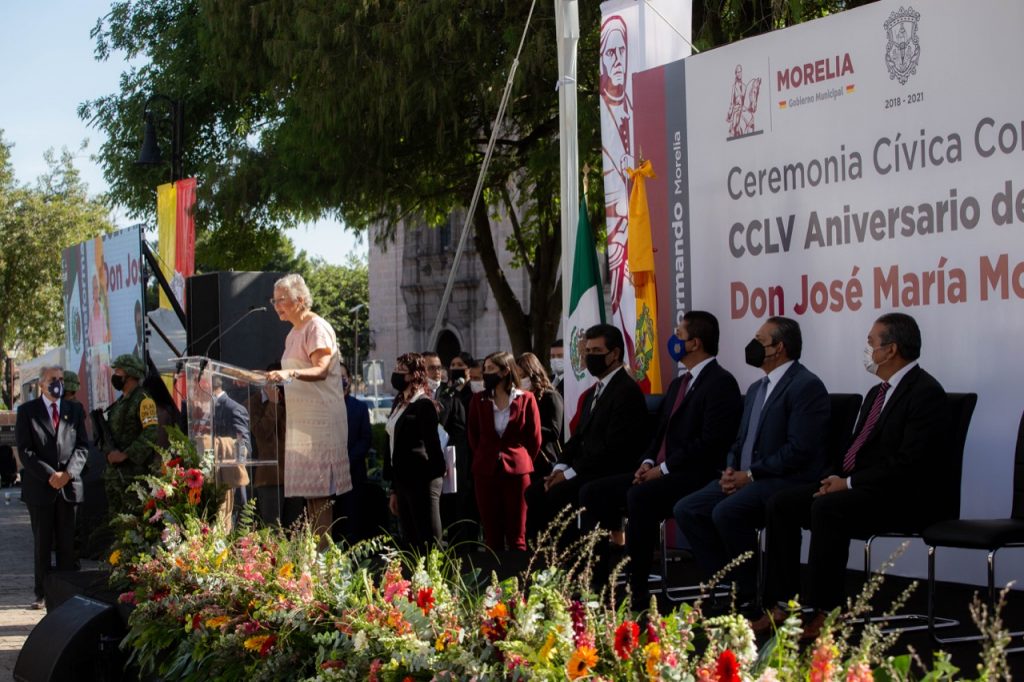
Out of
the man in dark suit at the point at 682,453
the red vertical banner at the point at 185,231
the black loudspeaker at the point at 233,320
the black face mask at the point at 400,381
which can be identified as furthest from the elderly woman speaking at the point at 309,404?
the red vertical banner at the point at 185,231

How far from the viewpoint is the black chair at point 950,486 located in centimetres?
629

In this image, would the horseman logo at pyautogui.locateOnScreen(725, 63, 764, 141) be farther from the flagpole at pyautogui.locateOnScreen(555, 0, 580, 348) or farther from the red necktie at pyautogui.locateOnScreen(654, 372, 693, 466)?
the red necktie at pyautogui.locateOnScreen(654, 372, 693, 466)

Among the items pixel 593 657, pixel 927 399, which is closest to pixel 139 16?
pixel 927 399

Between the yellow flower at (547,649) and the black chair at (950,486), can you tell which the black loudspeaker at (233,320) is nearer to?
the black chair at (950,486)

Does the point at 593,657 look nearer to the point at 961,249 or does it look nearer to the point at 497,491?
the point at 961,249

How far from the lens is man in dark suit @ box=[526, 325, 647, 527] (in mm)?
7781

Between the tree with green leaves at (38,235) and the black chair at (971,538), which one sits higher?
the tree with green leaves at (38,235)

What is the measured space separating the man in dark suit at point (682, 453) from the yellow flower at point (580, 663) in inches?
141

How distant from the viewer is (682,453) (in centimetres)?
723

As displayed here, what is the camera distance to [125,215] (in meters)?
22.6

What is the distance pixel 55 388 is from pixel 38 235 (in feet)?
97.5

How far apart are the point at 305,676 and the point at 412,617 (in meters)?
0.70

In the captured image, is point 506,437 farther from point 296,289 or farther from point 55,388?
point 55,388

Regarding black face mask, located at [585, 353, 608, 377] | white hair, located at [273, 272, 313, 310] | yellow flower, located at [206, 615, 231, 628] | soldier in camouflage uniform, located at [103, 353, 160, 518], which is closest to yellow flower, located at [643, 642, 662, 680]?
yellow flower, located at [206, 615, 231, 628]
